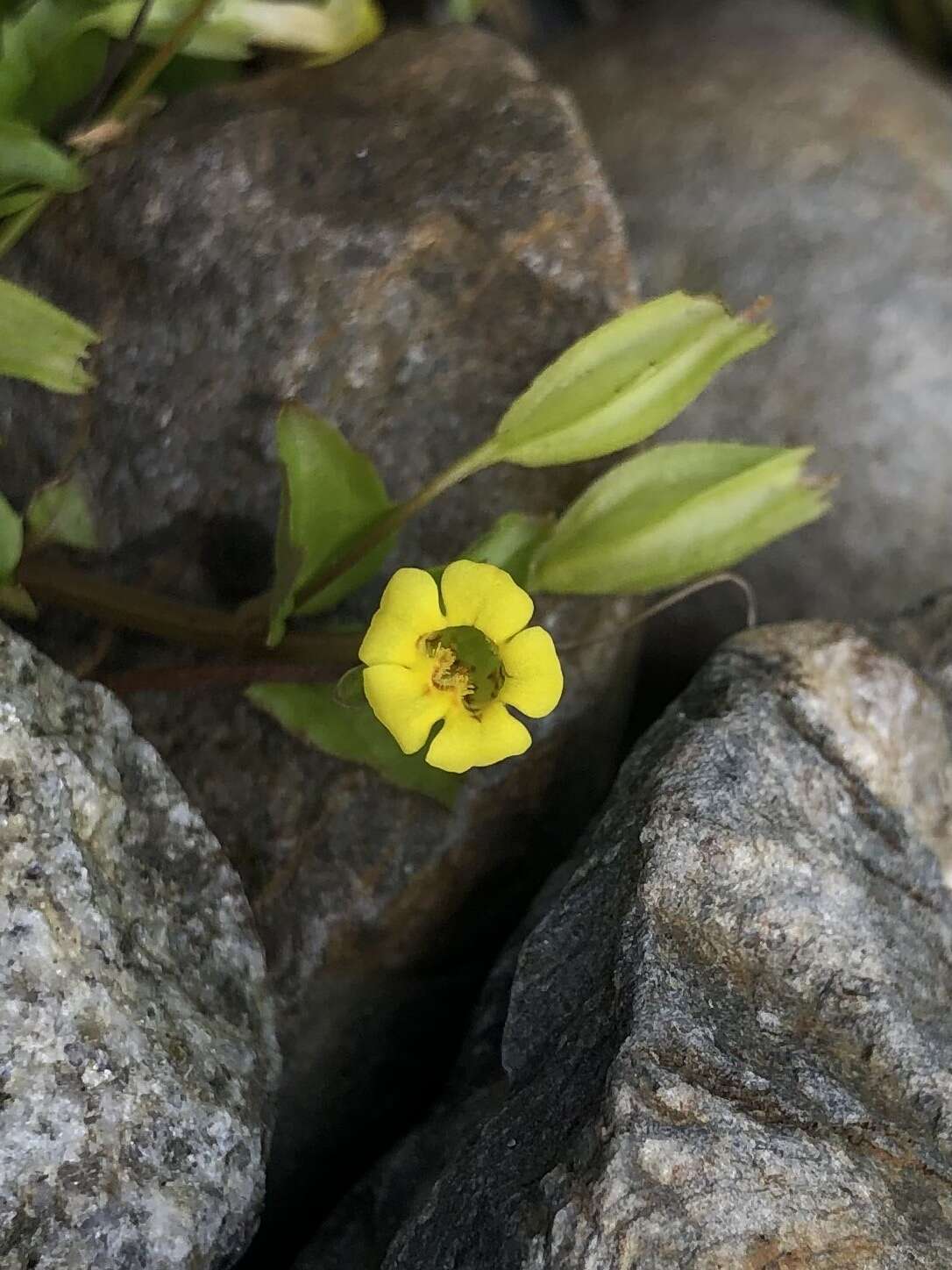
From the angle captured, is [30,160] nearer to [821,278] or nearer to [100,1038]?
[100,1038]

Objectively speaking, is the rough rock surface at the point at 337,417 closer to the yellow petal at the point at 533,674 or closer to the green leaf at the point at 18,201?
the green leaf at the point at 18,201

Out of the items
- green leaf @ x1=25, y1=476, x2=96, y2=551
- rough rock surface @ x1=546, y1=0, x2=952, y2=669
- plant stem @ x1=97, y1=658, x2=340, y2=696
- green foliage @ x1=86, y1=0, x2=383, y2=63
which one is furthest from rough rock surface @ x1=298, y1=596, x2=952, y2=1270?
green foliage @ x1=86, y1=0, x2=383, y2=63

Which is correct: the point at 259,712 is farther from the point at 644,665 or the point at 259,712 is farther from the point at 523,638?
the point at 644,665

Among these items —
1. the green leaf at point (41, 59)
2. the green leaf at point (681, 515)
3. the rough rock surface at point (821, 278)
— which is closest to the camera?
the green leaf at point (681, 515)

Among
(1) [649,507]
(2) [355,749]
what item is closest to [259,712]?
(2) [355,749]

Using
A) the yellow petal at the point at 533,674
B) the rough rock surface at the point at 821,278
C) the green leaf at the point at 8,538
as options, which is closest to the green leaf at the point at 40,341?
the green leaf at the point at 8,538

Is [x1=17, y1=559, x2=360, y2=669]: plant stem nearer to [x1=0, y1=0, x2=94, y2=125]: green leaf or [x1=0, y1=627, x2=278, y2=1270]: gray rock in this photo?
[x1=0, y1=627, x2=278, y2=1270]: gray rock

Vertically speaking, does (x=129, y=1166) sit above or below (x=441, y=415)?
below
